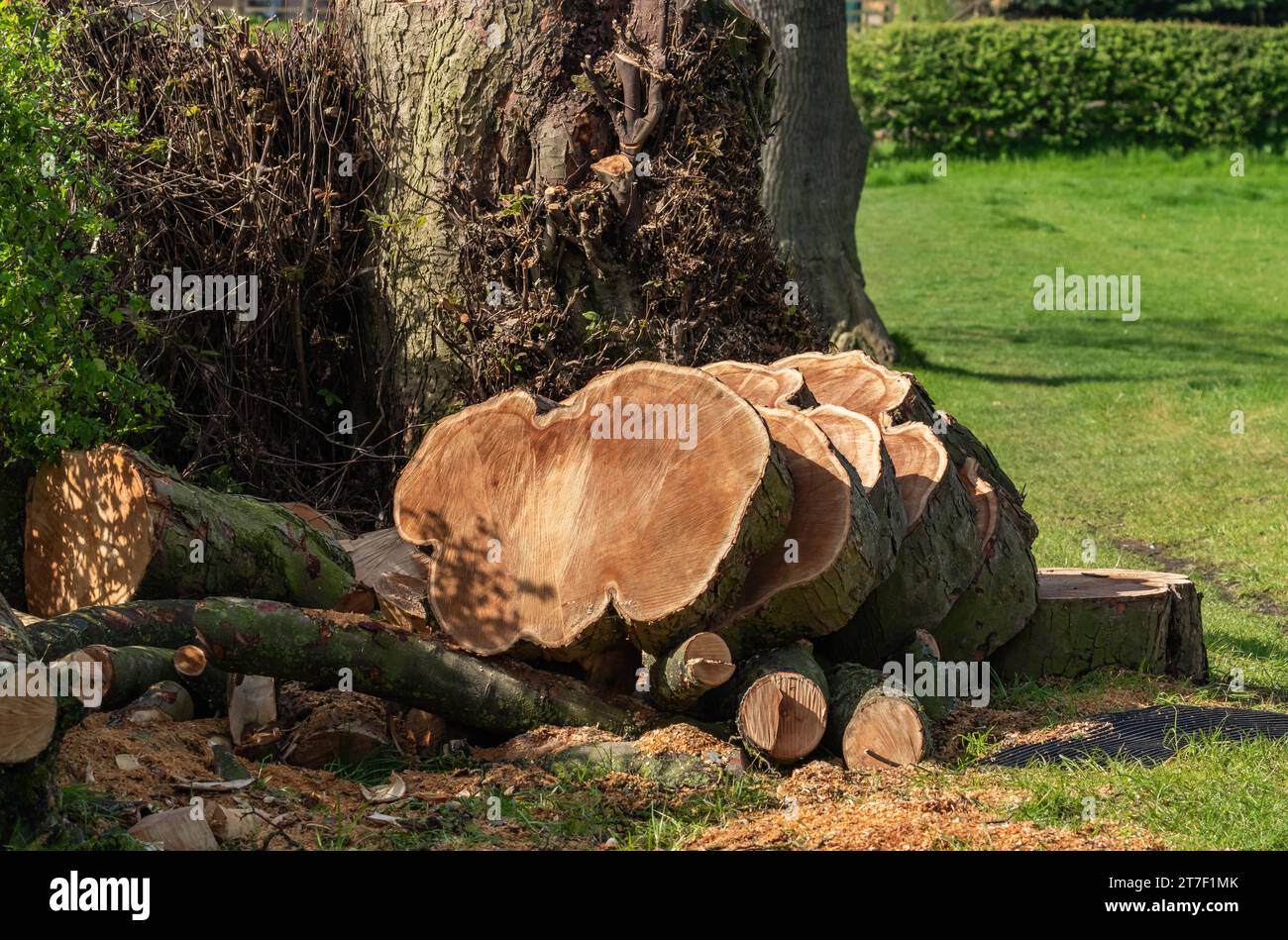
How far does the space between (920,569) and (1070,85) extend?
70.7ft

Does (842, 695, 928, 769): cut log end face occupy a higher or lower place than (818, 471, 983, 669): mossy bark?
lower

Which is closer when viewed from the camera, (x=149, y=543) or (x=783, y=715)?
(x=783, y=715)

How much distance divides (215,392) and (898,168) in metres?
20.4

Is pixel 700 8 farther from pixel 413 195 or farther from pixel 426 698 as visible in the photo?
pixel 426 698

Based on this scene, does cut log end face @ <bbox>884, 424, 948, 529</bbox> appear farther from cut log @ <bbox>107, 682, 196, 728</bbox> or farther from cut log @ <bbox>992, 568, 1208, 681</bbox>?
cut log @ <bbox>107, 682, 196, 728</bbox>

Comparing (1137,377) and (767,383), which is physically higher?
(767,383)

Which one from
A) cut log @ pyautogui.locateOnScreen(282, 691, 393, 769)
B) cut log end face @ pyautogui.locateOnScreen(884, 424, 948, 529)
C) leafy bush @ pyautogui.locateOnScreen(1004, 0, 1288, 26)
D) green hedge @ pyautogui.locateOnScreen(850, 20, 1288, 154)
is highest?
leafy bush @ pyautogui.locateOnScreen(1004, 0, 1288, 26)

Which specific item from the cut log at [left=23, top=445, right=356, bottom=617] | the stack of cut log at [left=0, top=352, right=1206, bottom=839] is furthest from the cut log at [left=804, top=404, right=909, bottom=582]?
the cut log at [left=23, top=445, right=356, bottom=617]

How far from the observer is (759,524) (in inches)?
171

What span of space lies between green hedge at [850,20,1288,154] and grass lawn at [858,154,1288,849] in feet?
1.66

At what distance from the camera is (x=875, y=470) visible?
472 cm

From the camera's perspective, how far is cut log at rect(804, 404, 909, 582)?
15.3 feet

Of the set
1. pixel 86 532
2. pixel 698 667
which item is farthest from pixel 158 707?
pixel 698 667

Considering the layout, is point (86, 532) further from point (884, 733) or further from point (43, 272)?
point (884, 733)
